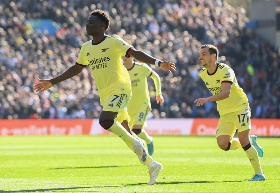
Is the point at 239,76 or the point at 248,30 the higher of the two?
the point at 248,30

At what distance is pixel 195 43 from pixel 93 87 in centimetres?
990

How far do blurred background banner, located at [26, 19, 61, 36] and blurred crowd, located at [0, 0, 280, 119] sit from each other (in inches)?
13.3

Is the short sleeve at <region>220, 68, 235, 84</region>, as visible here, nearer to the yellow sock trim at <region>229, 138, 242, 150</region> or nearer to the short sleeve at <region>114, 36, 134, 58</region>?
the yellow sock trim at <region>229, 138, 242, 150</region>

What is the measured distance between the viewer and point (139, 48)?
3469cm

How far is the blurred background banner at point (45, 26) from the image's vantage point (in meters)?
33.8

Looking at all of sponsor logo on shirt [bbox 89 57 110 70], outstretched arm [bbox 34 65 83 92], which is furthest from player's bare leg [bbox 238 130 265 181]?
outstretched arm [bbox 34 65 83 92]

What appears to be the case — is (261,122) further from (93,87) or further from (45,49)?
(45,49)

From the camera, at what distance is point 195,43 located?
122 ft

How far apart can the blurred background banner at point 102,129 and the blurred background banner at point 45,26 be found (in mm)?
8154

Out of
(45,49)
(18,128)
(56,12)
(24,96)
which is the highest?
(56,12)

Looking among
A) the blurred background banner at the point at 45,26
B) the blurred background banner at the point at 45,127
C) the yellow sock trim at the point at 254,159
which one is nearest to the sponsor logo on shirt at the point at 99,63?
the yellow sock trim at the point at 254,159

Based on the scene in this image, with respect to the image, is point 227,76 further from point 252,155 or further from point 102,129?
point 102,129

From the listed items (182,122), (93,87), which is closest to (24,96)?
(93,87)

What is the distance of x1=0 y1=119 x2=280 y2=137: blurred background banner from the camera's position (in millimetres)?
27766
